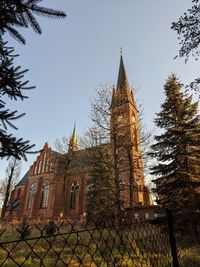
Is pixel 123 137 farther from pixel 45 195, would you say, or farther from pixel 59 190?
pixel 45 195

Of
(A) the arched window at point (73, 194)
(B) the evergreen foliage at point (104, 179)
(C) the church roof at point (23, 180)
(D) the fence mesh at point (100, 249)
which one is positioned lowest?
(D) the fence mesh at point (100, 249)

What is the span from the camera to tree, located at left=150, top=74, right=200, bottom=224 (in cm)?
1187

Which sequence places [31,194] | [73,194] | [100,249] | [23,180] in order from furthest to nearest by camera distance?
[23,180]
[31,194]
[73,194]
[100,249]

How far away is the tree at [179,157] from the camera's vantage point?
11.9m

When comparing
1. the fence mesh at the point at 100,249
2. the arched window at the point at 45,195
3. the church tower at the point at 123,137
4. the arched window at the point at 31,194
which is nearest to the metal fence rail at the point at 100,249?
the fence mesh at the point at 100,249

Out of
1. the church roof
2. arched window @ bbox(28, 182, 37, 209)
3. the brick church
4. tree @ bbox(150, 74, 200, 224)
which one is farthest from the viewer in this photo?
the church roof

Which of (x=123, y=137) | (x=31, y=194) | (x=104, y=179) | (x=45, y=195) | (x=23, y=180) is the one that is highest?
(x=23, y=180)

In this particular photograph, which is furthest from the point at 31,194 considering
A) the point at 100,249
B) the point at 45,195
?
the point at 100,249

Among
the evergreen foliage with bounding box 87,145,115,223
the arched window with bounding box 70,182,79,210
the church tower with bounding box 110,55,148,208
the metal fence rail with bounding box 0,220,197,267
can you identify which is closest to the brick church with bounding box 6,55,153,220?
the arched window with bounding box 70,182,79,210

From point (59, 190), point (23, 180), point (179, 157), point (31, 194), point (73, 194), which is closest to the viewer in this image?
point (179, 157)

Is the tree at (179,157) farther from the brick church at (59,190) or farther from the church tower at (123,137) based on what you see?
the brick church at (59,190)

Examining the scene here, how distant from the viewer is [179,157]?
12.6 metres

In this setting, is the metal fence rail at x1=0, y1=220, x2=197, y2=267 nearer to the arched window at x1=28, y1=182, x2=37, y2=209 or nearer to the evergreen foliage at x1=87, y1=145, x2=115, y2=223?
the evergreen foliage at x1=87, y1=145, x2=115, y2=223

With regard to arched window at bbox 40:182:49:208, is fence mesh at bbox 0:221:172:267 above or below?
below
